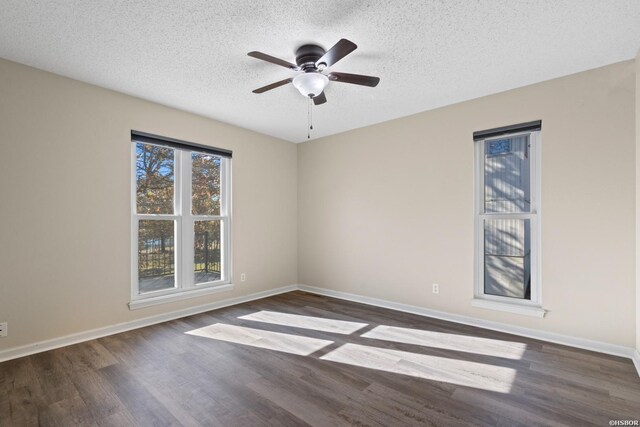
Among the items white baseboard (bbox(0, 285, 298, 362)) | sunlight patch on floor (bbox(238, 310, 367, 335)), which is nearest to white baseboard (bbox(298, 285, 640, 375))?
sunlight patch on floor (bbox(238, 310, 367, 335))

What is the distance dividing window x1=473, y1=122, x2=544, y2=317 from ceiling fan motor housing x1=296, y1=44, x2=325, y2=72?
2.13 metres

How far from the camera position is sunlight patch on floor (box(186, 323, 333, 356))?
9.68 ft

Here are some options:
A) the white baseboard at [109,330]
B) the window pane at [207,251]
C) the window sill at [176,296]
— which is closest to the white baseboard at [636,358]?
the white baseboard at [109,330]

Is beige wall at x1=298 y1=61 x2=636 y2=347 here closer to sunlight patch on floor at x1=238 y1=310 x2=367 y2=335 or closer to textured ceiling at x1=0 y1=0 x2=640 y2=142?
textured ceiling at x1=0 y1=0 x2=640 y2=142

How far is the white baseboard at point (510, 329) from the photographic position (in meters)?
2.76

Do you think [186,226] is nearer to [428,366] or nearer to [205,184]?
[205,184]

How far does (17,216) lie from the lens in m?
2.76

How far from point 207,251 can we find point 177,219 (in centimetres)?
63

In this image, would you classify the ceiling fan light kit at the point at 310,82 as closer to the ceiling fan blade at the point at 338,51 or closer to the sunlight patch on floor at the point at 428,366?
the ceiling fan blade at the point at 338,51

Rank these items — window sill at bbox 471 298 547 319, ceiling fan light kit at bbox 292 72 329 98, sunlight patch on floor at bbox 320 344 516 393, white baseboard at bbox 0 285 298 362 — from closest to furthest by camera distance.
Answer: sunlight patch on floor at bbox 320 344 516 393 < ceiling fan light kit at bbox 292 72 329 98 < white baseboard at bbox 0 285 298 362 < window sill at bbox 471 298 547 319

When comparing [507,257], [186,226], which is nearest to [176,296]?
[186,226]

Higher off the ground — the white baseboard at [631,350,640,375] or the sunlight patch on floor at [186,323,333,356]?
the white baseboard at [631,350,640,375]

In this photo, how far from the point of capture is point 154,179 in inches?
151

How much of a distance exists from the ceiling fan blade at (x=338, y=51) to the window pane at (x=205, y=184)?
2488 mm
